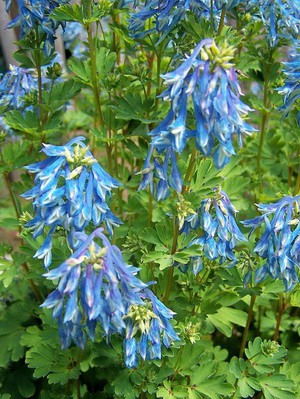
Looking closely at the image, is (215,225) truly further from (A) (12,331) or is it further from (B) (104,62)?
(A) (12,331)

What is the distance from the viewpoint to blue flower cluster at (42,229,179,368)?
74.0 inches

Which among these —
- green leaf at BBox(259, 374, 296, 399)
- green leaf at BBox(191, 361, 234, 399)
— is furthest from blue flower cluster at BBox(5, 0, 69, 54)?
green leaf at BBox(259, 374, 296, 399)

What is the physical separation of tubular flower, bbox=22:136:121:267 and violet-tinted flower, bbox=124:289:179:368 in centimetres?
38

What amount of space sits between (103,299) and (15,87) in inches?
77.0

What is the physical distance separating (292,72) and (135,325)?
1.52m

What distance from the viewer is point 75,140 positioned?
2.27m

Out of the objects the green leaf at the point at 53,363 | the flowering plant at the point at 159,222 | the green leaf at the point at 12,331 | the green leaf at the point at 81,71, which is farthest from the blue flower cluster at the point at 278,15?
the green leaf at the point at 12,331

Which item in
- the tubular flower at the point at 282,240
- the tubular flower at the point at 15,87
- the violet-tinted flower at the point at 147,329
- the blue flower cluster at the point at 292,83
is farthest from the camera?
the tubular flower at the point at 15,87

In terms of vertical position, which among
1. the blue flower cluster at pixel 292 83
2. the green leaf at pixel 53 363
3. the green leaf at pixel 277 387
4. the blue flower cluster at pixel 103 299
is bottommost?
the green leaf at pixel 277 387

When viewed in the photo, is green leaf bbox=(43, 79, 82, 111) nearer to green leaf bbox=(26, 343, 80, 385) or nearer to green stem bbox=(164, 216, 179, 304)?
green stem bbox=(164, 216, 179, 304)

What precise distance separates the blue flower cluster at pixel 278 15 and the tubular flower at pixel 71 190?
1.48 metres

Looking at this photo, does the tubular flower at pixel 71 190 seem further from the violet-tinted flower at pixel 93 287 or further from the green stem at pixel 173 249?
the green stem at pixel 173 249

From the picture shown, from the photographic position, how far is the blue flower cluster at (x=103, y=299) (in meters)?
1.88

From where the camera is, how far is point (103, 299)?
1964 mm
